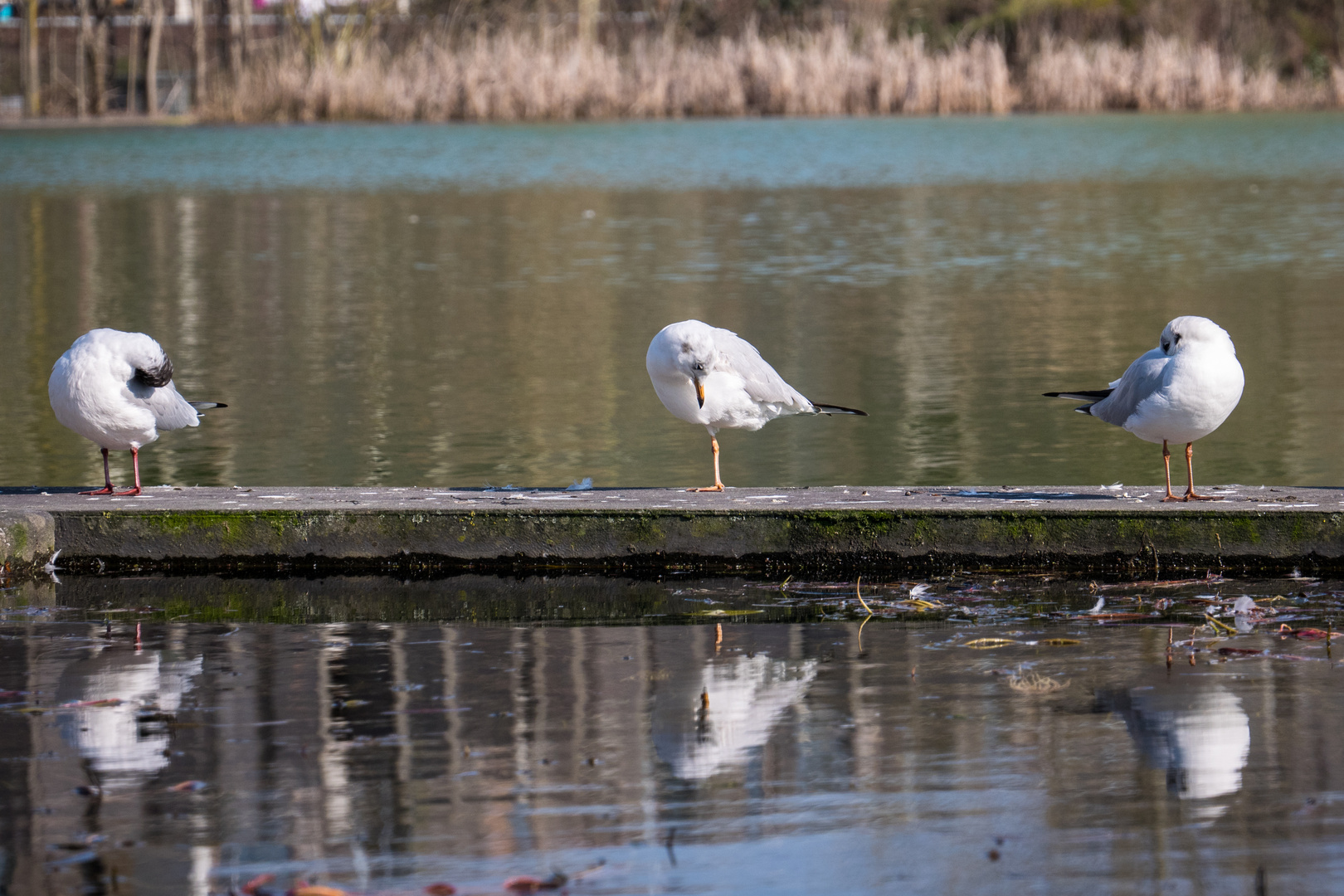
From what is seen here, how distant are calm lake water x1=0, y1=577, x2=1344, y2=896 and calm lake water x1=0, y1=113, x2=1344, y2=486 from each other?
3.65m

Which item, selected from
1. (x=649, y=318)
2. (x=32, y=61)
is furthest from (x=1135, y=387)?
(x=32, y=61)

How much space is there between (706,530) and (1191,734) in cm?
288

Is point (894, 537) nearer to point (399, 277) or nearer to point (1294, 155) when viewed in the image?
point (399, 277)

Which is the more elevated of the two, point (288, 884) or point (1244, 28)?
point (1244, 28)

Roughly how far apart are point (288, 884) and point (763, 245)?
65.9 ft

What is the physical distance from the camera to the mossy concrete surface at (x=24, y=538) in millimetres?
7883

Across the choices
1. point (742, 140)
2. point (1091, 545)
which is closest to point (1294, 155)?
point (742, 140)

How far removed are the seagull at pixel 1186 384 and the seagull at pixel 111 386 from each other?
414cm

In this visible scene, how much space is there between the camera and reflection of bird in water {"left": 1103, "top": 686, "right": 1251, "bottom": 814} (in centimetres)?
502

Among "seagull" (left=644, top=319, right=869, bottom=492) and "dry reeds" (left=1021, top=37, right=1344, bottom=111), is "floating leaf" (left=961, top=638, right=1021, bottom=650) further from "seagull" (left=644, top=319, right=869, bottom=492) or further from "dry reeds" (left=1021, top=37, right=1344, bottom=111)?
"dry reeds" (left=1021, top=37, right=1344, bottom=111)

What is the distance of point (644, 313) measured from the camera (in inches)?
715

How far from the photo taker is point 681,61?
4797cm

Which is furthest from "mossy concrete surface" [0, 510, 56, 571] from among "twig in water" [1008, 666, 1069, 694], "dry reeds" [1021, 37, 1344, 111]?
"dry reeds" [1021, 37, 1344, 111]

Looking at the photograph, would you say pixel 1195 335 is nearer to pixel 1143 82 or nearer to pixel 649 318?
pixel 649 318
